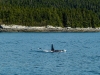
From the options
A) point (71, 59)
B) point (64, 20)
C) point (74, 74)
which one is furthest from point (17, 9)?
point (74, 74)

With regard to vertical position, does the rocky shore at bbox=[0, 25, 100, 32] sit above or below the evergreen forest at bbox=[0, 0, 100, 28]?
below

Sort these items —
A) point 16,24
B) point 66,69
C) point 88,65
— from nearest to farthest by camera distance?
point 66,69 → point 88,65 → point 16,24

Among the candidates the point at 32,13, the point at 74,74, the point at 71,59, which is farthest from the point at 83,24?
the point at 74,74

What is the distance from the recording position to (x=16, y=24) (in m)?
148

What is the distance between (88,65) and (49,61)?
5550 mm

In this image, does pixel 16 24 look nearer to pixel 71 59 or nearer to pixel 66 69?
pixel 71 59

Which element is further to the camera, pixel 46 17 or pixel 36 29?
pixel 46 17

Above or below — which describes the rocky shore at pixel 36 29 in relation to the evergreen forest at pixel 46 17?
below

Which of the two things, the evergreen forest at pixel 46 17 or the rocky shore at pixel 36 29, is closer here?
the rocky shore at pixel 36 29

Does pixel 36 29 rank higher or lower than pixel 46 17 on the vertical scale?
lower

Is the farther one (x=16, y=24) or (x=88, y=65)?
(x=16, y=24)

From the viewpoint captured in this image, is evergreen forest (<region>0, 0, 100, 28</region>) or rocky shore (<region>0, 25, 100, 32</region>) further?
evergreen forest (<region>0, 0, 100, 28</region>)

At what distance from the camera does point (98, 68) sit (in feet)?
141

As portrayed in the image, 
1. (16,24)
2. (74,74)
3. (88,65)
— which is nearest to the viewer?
(74,74)
